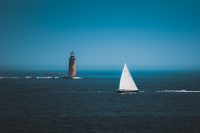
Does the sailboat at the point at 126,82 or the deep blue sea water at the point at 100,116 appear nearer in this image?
the deep blue sea water at the point at 100,116

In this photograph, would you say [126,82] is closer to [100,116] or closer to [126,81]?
[126,81]

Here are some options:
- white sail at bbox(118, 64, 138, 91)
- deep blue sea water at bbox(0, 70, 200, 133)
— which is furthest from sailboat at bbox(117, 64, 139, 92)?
deep blue sea water at bbox(0, 70, 200, 133)

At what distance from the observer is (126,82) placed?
4754 inches

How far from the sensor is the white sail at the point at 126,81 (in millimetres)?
119688

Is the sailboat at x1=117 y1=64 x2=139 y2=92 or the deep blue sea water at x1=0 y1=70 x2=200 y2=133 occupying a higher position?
the sailboat at x1=117 y1=64 x2=139 y2=92

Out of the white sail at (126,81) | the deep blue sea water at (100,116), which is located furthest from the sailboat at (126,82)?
the deep blue sea water at (100,116)

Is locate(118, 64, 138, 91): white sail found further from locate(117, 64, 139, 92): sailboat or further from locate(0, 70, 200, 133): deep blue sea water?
locate(0, 70, 200, 133): deep blue sea water

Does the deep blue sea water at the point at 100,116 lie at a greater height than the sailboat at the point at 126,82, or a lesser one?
lesser

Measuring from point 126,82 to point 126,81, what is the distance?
1.60 ft

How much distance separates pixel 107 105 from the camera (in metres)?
98.8

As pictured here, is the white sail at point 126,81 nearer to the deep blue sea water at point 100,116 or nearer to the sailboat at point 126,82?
the sailboat at point 126,82

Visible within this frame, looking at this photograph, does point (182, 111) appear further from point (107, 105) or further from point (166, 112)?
point (107, 105)

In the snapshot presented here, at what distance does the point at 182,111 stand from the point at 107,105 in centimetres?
1536

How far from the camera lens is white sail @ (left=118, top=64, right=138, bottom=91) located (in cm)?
11969
